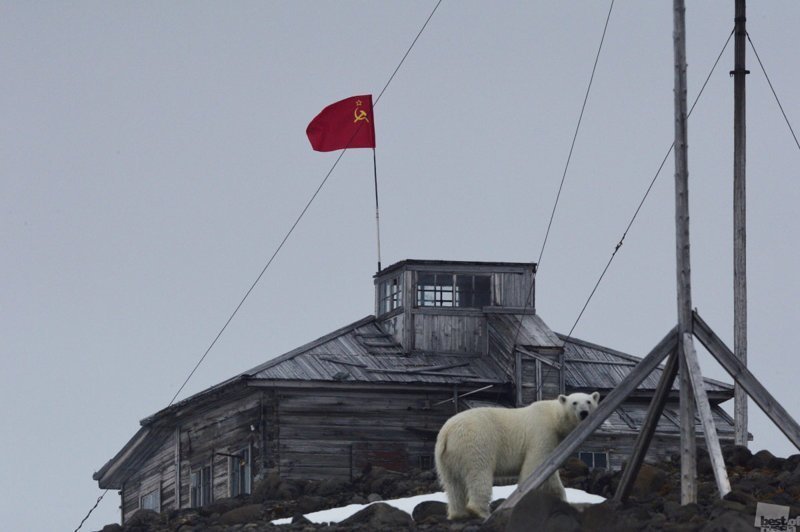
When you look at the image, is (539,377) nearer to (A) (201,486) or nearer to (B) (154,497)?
(A) (201,486)

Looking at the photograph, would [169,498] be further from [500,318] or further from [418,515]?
[418,515]

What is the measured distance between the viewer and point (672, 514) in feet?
76.1

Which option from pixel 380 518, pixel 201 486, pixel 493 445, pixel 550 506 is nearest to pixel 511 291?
pixel 201 486

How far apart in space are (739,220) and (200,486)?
16472 mm

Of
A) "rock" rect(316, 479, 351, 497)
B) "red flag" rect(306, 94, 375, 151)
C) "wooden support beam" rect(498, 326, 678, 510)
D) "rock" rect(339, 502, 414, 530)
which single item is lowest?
"rock" rect(316, 479, 351, 497)

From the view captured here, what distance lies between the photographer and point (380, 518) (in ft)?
89.1

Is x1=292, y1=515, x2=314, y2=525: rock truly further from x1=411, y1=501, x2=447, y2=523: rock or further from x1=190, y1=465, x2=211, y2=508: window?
x1=190, y1=465, x2=211, y2=508: window

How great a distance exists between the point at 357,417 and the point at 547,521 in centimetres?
2278

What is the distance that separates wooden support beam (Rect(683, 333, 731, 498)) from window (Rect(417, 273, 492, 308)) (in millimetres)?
24401

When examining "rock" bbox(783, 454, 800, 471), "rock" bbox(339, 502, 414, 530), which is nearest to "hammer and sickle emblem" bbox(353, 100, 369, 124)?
"rock" bbox(783, 454, 800, 471)

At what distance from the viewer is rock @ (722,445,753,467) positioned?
101ft

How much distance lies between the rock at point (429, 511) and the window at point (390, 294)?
21144 mm

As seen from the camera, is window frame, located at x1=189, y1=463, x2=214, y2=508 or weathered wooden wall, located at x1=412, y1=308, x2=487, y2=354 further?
weathered wooden wall, located at x1=412, y1=308, x2=487, y2=354

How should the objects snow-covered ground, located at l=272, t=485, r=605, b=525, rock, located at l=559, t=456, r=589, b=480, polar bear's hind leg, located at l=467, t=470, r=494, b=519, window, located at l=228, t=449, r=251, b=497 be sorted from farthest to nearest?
1. window, located at l=228, t=449, r=251, b=497
2. rock, located at l=559, t=456, r=589, b=480
3. snow-covered ground, located at l=272, t=485, r=605, b=525
4. polar bear's hind leg, located at l=467, t=470, r=494, b=519
